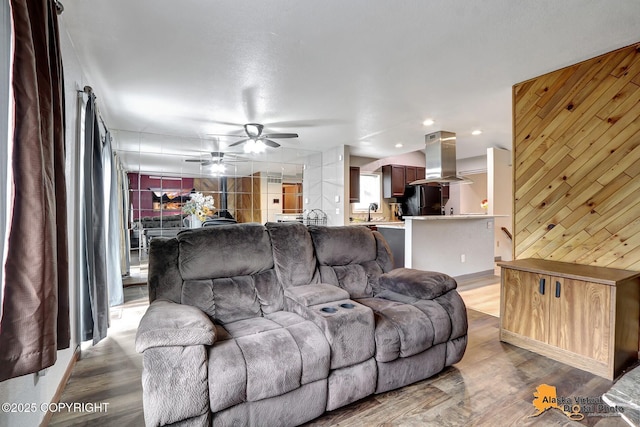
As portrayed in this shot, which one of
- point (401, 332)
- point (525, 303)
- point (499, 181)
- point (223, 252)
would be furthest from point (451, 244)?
point (223, 252)

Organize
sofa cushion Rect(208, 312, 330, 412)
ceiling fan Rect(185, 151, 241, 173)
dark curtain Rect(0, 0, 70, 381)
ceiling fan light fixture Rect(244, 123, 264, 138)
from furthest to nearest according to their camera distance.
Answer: ceiling fan Rect(185, 151, 241, 173) → ceiling fan light fixture Rect(244, 123, 264, 138) → sofa cushion Rect(208, 312, 330, 412) → dark curtain Rect(0, 0, 70, 381)

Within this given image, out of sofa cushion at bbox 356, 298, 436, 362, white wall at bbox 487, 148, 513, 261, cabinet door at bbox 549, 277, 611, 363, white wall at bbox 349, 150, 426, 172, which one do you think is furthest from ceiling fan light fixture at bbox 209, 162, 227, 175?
cabinet door at bbox 549, 277, 611, 363

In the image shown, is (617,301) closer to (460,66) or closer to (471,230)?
(460,66)

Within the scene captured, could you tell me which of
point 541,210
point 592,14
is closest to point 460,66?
point 592,14

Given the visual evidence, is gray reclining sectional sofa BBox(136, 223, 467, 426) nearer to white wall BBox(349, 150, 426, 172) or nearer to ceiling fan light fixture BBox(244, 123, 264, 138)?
ceiling fan light fixture BBox(244, 123, 264, 138)

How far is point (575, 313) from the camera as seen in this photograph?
7.40 feet

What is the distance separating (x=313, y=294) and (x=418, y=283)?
31.7 inches

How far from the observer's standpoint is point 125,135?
16.6 ft

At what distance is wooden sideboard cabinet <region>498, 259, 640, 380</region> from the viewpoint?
6.91 feet

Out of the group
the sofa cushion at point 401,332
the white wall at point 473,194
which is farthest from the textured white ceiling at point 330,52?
the white wall at point 473,194

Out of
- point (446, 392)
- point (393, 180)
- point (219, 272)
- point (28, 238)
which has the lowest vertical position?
point (446, 392)

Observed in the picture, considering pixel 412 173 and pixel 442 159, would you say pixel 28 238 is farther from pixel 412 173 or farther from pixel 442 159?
pixel 412 173

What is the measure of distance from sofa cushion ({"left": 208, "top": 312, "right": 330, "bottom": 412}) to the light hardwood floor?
38 centimetres

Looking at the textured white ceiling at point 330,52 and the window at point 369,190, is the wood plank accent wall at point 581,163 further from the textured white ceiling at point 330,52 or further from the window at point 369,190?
the window at point 369,190
